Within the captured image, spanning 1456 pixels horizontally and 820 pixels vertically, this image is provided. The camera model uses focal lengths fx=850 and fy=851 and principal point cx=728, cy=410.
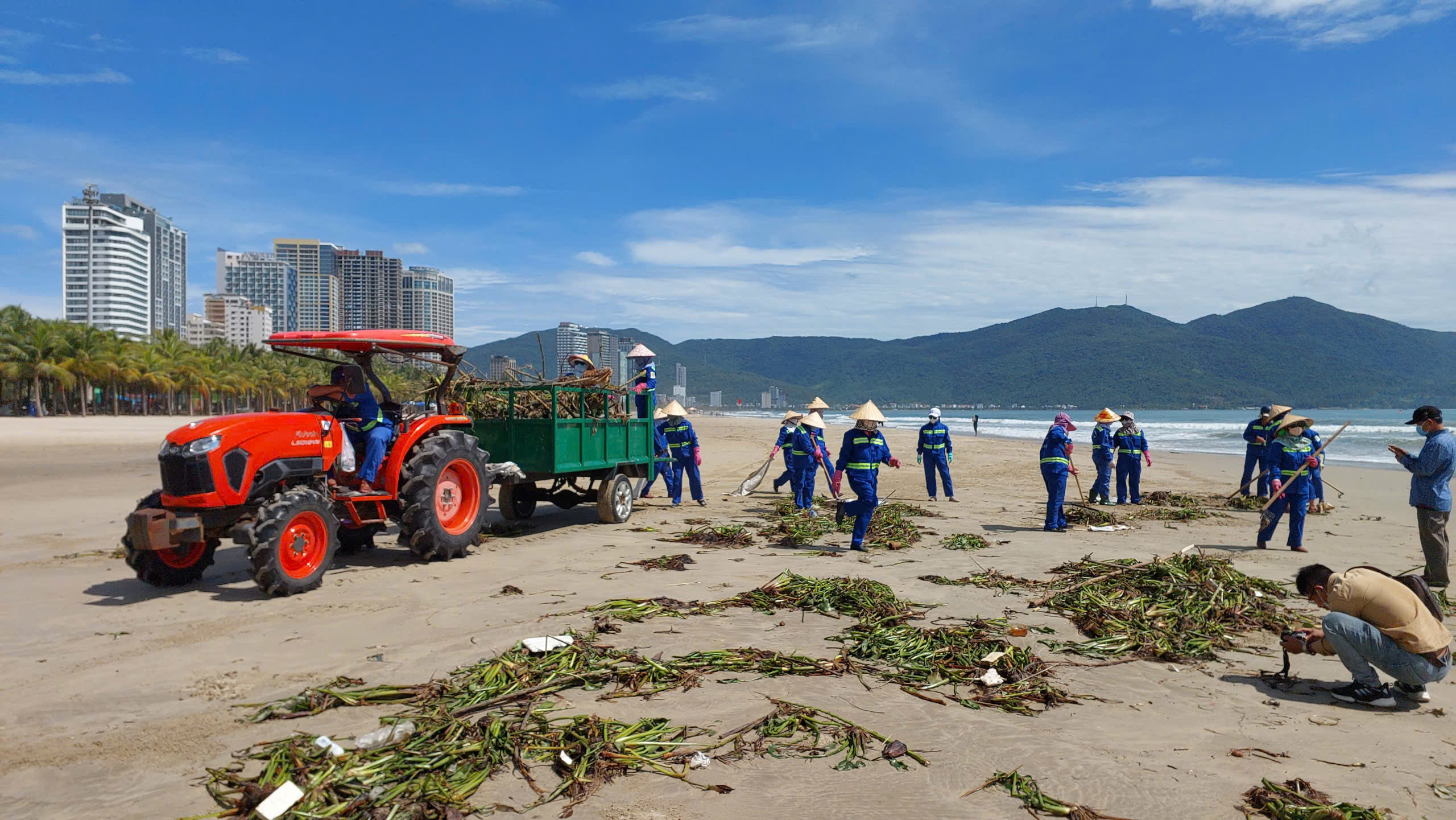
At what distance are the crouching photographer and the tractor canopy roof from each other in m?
7.94

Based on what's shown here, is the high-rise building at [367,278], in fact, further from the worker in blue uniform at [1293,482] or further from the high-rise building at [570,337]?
the worker in blue uniform at [1293,482]

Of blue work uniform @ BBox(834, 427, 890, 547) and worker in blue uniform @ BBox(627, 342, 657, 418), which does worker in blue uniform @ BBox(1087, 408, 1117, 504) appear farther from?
worker in blue uniform @ BBox(627, 342, 657, 418)

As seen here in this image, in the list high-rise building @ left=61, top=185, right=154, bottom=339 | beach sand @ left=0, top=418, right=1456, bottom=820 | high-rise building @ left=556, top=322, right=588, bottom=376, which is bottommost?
beach sand @ left=0, top=418, right=1456, bottom=820

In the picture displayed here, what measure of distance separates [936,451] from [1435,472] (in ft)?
27.4

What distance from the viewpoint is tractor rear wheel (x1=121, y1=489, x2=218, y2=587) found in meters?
7.65

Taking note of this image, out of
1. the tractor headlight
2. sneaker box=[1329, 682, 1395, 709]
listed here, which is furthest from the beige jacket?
the tractor headlight

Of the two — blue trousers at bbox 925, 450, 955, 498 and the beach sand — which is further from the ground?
blue trousers at bbox 925, 450, 955, 498

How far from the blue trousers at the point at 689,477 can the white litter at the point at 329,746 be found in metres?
10.8

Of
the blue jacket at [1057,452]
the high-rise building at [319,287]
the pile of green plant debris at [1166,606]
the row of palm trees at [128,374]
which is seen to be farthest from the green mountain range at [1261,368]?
the pile of green plant debris at [1166,606]

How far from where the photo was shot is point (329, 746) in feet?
13.6

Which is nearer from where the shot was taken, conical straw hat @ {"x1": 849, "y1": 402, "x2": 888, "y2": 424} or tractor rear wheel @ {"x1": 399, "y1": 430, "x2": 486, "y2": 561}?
tractor rear wheel @ {"x1": 399, "y1": 430, "x2": 486, "y2": 561}

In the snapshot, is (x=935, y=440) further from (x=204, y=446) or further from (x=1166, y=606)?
(x=204, y=446)

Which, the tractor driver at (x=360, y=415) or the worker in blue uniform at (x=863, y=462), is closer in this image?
the tractor driver at (x=360, y=415)

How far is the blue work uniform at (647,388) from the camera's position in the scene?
13.4 metres
